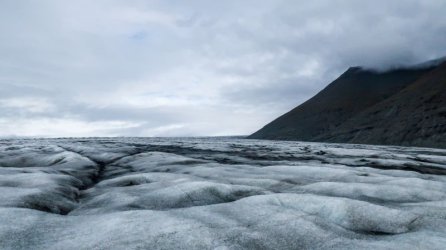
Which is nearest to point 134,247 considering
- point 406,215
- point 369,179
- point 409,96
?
point 406,215

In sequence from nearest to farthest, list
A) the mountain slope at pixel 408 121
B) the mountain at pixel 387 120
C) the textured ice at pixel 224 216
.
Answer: the textured ice at pixel 224 216, the mountain slope at pixel 408 121, the mountain at pixel 387 120

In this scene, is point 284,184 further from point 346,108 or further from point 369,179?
point 346,108

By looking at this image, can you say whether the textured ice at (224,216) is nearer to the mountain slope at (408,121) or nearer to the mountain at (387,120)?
the mountain slope at (408,121)

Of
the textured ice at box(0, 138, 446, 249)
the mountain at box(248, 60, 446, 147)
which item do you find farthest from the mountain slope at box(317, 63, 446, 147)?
the textured ice at box(0, 138, 446, 249)

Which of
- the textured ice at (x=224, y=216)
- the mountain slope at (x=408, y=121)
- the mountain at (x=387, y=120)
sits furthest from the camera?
the mountain at (x=387, y=120)

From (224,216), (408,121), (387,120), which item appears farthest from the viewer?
(387,120)

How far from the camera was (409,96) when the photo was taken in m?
134

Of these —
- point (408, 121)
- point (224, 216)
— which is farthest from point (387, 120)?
point (224, 216)

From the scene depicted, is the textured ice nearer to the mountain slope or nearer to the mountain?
the mountain slope

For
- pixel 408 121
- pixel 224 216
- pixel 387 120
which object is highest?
pixel 387 120

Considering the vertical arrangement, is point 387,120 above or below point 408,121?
above

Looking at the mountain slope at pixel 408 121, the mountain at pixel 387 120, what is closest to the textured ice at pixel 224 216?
the mountain slope at pixel 408 121

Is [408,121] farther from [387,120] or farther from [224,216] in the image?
[224,216]

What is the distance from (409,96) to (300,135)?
5254 cm
